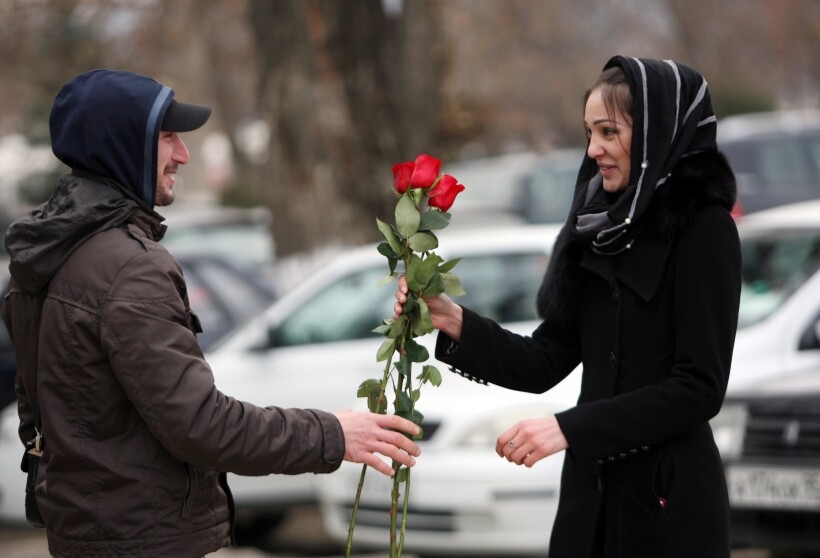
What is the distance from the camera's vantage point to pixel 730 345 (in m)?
2.83

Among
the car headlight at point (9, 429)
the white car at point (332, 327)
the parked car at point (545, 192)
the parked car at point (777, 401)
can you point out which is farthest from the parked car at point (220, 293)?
the parked car at point (545, 192)

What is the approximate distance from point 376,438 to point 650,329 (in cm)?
68

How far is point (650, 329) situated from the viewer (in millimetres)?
2914

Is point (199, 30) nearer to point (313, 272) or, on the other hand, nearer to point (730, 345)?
point (313, 272)

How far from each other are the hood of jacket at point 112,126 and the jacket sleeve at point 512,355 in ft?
2.98

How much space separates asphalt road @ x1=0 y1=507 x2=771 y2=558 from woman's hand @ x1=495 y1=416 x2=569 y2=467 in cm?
352

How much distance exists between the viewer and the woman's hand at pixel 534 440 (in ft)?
9.36

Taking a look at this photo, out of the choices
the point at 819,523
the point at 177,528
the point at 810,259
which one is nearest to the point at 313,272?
the point at 810,259

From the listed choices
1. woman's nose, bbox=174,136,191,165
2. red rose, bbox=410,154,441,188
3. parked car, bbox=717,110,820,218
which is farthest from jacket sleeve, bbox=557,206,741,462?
parked car, bbox=717,110,820,218

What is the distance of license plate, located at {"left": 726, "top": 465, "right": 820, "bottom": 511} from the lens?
5.22 m

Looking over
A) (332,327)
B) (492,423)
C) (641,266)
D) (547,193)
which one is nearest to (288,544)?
(332,327)

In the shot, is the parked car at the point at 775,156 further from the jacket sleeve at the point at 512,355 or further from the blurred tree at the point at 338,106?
the jacket sleeve at the point at 512,355

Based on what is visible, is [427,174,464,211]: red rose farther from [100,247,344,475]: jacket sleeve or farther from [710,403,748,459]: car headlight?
[710,403,748,459]: car headlight

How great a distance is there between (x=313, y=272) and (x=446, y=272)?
13.9 feet
